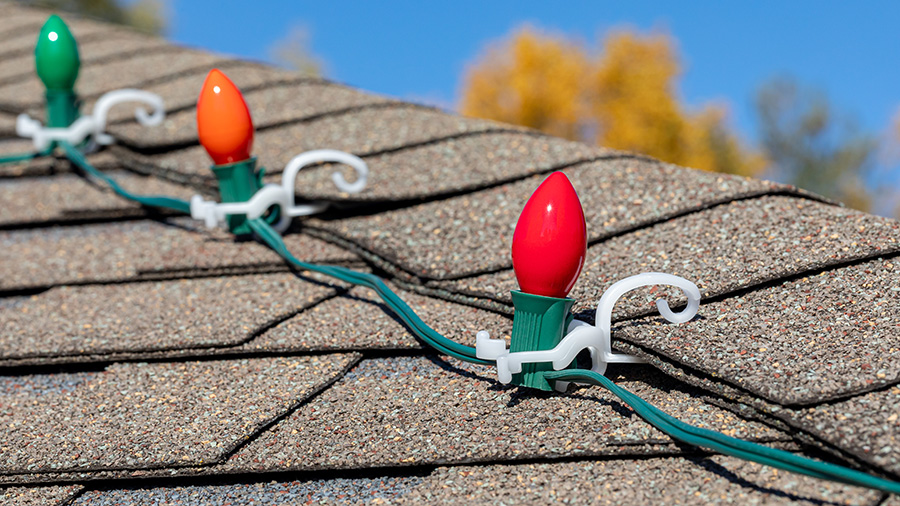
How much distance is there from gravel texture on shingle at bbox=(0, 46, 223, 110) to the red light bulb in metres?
1.94

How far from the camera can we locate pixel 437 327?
125 centimetres

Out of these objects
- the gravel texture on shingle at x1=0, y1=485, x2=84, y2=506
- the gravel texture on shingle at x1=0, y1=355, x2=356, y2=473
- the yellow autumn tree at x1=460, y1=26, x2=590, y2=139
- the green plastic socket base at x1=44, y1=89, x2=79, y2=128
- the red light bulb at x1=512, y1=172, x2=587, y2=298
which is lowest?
the gravel texture on shingle at x1=0, y1=485, x2=84, y2=506

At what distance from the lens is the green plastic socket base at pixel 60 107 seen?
2141 millimetres

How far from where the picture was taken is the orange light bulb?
157 cm

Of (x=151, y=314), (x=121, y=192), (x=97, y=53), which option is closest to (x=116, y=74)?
(x=97, y=53)

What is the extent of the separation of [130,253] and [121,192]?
0.24 meters

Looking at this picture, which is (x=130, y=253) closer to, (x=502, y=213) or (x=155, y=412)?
(x=155, y=412)

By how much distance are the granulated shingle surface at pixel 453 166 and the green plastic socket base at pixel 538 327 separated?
0.58 m

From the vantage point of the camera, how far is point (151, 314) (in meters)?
1.42

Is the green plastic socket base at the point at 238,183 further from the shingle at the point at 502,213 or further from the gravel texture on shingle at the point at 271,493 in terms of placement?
the gravel texture on shingle at the point at 271,493

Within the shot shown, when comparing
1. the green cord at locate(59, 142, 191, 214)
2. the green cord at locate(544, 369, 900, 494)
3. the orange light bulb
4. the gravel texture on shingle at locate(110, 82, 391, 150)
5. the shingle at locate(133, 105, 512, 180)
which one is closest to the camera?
the green cord at locate(544, 369, 900, 494)

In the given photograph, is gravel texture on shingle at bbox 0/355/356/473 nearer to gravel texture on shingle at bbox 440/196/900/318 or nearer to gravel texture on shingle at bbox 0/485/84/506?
gravel texture on shingle at bbox 0/485/84/506

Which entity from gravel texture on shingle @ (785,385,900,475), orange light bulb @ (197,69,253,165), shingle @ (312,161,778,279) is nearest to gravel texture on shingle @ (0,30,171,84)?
orange light bulb @ (197,69,253,165)

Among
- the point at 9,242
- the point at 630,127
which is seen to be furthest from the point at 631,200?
the point at 630,127
